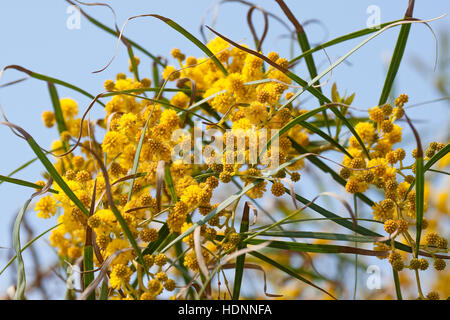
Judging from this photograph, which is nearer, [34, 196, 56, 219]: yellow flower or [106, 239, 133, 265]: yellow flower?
[106, 239, 133, 265]: yellow flower

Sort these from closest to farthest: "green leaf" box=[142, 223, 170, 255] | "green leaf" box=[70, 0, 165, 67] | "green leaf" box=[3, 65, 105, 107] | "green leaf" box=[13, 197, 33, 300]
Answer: "green leaf" box=[13, 197, 33, 300] → "green leaf" box=[142, 223, 170, 255] → "green leaf" box=[3, 65, 105, 107] → "green leaf" box=[70, 0, 165, 67]

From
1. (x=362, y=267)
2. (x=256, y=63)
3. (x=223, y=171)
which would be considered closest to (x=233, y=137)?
(x=223, y=171)

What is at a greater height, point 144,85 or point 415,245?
point 144,85

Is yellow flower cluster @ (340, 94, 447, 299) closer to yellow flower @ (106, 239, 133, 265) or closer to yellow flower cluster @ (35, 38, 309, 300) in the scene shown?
yellow flower cluster @ (35, 38, 309, 300)

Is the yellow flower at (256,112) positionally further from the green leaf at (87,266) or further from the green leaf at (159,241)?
the green leaf at (87,266)

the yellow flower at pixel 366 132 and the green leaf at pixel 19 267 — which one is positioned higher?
the yellow flower at pixel 366 132

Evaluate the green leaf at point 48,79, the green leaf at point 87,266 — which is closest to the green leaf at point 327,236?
the green leaf at point 87,266

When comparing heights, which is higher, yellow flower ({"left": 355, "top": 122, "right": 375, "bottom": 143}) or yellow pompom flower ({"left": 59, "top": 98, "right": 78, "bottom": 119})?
yellow pompom flower ({"left": 59, "top": 98, "right": 78, "bottom": 119})

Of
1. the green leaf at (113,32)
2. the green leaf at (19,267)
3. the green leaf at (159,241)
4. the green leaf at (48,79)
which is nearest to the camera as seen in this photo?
the green leaf at (19,267)

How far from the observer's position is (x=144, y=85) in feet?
3.80

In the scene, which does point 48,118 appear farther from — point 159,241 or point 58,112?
point 159,241

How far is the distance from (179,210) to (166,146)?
15 centimetres

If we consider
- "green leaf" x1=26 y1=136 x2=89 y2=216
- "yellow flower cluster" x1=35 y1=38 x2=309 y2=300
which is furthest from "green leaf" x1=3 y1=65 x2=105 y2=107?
"green leaf" x1=26 y1=136 x2=89 y2=216
